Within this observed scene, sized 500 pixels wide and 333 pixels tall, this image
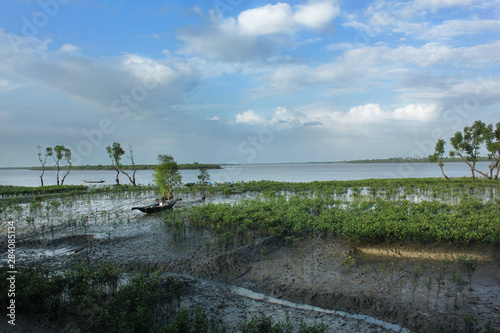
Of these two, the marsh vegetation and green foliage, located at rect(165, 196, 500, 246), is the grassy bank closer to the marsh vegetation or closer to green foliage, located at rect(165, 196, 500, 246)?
the marsh vegetation

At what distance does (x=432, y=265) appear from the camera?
9508mm

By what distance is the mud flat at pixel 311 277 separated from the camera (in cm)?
687

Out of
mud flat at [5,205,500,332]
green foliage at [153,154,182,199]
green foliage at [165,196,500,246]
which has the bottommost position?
mud flat at [5,205,500,332]

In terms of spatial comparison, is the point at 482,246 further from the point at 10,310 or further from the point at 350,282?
the point at 10,310

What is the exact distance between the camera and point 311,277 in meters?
9.05

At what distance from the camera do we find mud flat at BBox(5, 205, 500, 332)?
6.87 meters

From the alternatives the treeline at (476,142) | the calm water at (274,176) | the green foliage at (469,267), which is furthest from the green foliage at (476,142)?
the green foliage at (469,267)

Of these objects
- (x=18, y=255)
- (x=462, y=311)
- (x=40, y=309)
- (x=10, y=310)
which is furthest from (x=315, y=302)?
(x=18, y=255)

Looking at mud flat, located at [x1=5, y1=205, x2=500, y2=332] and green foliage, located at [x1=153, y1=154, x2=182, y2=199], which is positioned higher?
green foliage, located at [x1=153, y1=154, x2=182, y2=199]

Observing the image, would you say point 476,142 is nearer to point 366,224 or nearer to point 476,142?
point 476,142

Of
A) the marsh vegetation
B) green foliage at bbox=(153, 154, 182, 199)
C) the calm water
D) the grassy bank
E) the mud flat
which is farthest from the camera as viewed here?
the calm water

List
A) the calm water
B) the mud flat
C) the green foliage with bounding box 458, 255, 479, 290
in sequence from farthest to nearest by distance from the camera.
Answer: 1. the calm water
2. the green foliage with bounding box 458, 255, 479, 290
3. the mud flat

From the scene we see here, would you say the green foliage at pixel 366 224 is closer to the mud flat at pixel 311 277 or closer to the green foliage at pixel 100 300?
the mud flat at pixel 311 277

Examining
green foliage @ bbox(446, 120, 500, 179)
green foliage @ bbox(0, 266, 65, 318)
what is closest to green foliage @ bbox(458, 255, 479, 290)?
green foliage @ bbox(0, 266, 65, 318)
